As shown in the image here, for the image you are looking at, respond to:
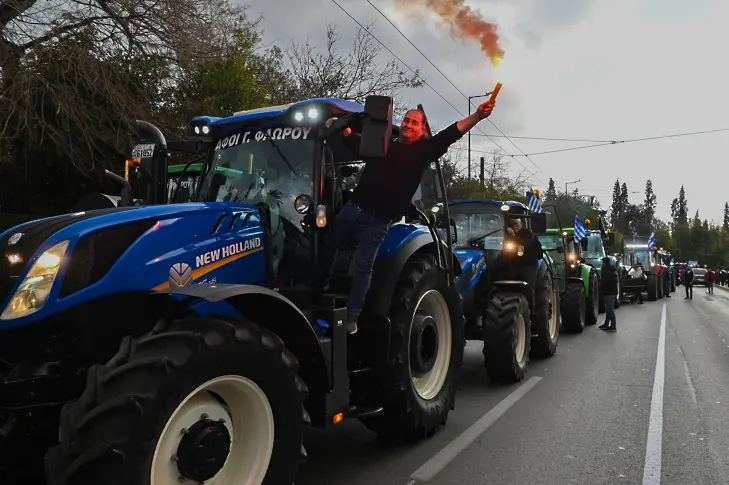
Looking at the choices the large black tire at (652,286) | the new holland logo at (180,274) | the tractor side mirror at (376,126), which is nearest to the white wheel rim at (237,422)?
the new holland logo at (180,274)

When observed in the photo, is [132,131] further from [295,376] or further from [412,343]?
[295,376]

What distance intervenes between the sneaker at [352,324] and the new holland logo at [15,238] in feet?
6.87

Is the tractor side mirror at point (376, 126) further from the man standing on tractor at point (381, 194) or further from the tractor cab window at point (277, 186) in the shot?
the tractor cab window at point (277, 186)

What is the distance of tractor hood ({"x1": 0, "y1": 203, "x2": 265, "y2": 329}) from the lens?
10.0 ft

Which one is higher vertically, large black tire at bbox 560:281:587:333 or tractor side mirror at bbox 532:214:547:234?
tractor side mirror at bbox 532:214:547:234

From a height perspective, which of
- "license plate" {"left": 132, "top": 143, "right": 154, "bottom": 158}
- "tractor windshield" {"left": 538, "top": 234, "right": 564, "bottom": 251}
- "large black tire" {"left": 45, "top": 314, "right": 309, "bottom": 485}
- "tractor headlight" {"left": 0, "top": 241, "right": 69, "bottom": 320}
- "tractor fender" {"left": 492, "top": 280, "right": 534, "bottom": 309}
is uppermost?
"license plate" {"left": 132, "top": 143, "right": 154, "bottom": 158}

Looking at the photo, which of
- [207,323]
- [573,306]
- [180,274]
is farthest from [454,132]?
[573,306]

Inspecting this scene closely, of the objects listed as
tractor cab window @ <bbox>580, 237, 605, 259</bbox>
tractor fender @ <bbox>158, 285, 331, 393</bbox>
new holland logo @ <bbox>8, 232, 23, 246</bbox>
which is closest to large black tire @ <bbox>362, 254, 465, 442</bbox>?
tractor fender @ <bbox>158, 285, 331, 393</bbox>

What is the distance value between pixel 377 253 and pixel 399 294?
38 cm

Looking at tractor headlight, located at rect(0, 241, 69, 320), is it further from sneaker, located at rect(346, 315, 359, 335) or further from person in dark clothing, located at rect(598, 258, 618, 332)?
person in dark clothing, located at rect(598, 258, 618, 332)

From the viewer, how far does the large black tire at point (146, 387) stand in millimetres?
2533

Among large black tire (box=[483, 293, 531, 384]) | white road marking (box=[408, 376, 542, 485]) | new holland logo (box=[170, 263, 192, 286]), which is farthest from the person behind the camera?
large black tire (box=[483, 293, 531, 384])

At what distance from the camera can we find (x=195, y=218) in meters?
3.62

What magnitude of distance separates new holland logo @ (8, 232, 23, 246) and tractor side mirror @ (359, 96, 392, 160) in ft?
6.64
